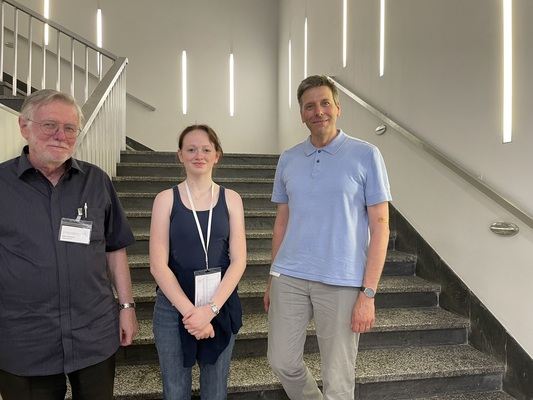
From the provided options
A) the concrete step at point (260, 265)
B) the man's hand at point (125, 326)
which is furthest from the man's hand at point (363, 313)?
the concrete step at point (260, 265)

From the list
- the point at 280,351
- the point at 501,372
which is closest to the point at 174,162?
the point at 280,351

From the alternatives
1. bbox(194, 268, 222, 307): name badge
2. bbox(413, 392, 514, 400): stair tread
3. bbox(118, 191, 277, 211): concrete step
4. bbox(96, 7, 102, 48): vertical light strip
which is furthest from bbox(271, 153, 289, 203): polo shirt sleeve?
bbox(96, 7, 102, 48): vertical light strip

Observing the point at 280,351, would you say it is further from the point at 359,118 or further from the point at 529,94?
the point at 359,118

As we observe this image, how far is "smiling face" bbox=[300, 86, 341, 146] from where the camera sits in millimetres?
1405

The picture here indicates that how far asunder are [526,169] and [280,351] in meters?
1.32

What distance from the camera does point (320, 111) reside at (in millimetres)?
1410

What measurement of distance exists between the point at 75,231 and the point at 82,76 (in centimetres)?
455

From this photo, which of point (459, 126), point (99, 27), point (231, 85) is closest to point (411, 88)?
point (459, 126)

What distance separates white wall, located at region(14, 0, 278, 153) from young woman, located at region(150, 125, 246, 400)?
417cm

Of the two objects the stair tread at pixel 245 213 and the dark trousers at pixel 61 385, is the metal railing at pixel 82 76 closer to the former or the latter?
the stair tread at pixel 245 213

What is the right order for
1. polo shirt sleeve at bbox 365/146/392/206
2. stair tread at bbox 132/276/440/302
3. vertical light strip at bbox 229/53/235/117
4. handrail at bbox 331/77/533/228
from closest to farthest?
polo shirt sleeve at bbox 365/146/392/206
handrail at bbox 331/77/533/228
stair tread at bbox 132/276/440/302
vertical light strip at bbox 229/53/235/117

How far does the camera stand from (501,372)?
1895mm

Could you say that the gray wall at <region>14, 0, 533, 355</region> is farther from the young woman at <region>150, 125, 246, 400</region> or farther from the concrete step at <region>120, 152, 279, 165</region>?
the young woman at <region>150, 125, 246, 400</region>

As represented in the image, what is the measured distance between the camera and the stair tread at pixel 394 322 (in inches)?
78.3
